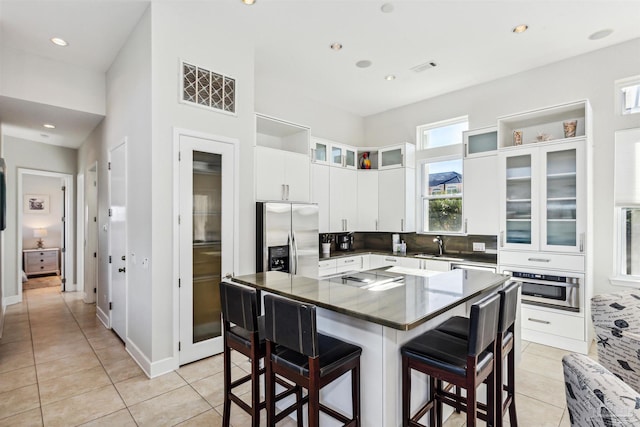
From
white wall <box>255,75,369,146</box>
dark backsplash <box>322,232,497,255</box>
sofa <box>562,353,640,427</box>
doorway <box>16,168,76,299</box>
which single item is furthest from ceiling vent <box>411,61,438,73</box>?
doorway <box>16,168,76,299</box>

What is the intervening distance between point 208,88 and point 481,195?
3.79 meters

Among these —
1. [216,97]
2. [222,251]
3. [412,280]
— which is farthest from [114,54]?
[412,280]

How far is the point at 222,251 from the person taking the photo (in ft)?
11.4

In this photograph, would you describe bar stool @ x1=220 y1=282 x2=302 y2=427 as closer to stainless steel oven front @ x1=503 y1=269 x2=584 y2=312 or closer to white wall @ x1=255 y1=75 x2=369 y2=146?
stainless steel oven front @ x1=503 y1=269 x2=584 y2=312

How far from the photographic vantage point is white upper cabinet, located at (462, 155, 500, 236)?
4.33m

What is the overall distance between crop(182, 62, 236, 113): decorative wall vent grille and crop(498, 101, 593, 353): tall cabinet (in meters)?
3.44

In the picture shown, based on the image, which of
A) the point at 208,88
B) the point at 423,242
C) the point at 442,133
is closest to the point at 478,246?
the point at 423,242

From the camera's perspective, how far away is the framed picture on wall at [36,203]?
784 centimetres

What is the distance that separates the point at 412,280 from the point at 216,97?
2.73 meters

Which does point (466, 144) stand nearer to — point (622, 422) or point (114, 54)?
point (622, 422)

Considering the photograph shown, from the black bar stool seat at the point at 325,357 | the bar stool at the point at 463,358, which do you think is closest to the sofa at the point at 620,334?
the bar stool at the point at 463,358

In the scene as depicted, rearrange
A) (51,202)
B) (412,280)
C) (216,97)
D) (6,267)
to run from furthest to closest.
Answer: (51,202)
(6,267)
(216,97)
(412,280)

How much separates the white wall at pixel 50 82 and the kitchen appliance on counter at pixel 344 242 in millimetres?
4056

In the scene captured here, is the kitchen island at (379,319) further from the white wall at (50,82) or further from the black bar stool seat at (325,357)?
the white wall at (50,82)
